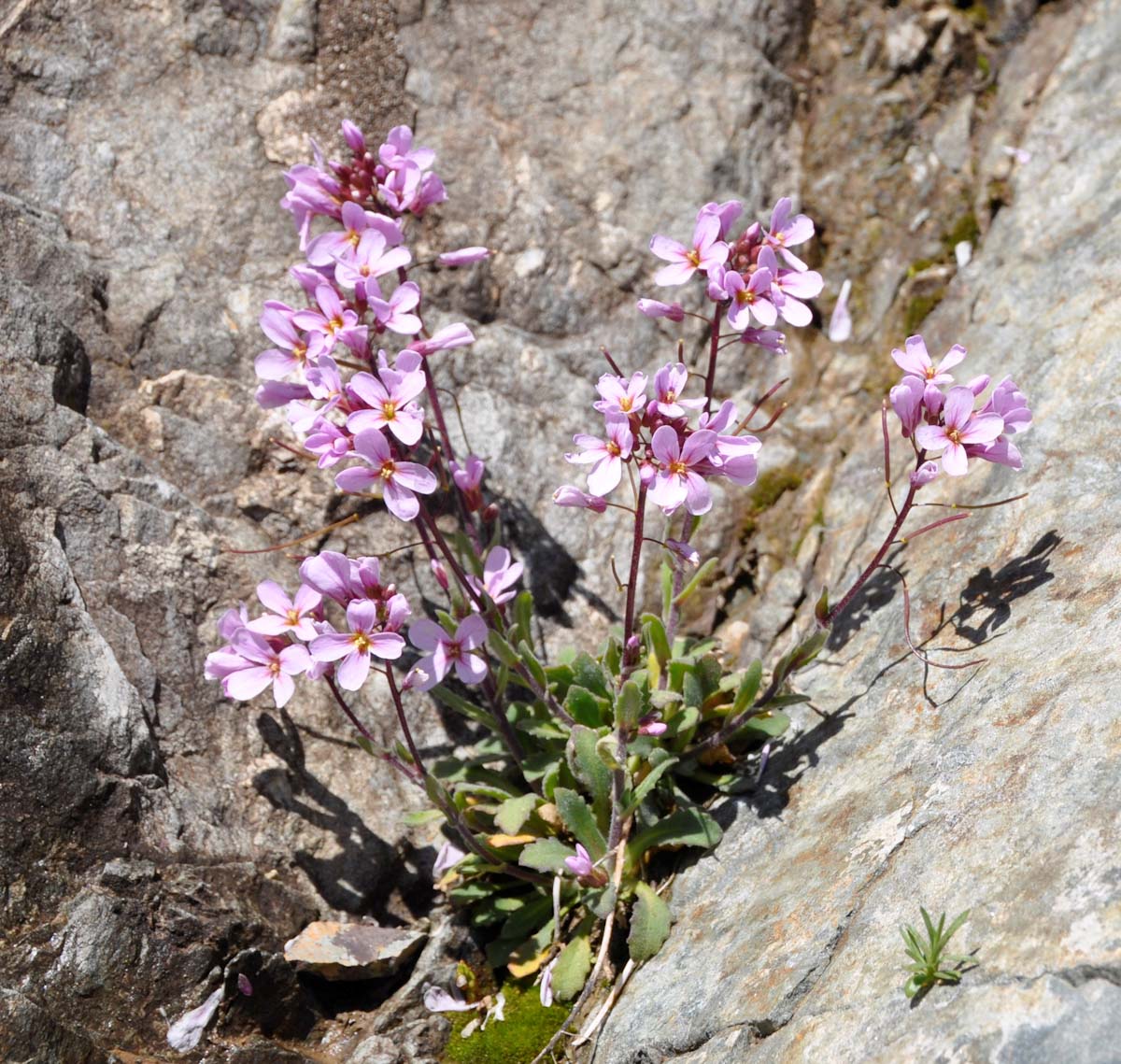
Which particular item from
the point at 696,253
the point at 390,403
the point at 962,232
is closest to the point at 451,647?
the point at 390,403

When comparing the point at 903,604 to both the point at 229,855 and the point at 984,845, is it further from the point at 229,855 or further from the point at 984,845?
the point at 229,855

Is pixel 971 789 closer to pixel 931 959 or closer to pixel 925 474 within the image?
pixel 931 959

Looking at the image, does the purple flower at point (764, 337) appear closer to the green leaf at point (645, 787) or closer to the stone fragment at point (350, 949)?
the green leaf at point (645, 787)

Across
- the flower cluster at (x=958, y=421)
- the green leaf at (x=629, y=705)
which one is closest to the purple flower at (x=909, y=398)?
the flower cluster at (x=958, y=421)

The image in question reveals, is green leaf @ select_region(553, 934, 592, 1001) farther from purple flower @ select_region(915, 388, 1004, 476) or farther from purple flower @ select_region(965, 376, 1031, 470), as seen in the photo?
purple flower @ select_region(965, 376, 1031, 470)

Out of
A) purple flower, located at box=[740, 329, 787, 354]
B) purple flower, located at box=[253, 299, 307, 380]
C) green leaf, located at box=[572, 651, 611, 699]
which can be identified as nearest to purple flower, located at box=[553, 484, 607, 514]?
green leaf, located at box=[572, 651, 611, 699]

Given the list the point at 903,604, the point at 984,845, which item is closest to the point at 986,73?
the point at 903,604
